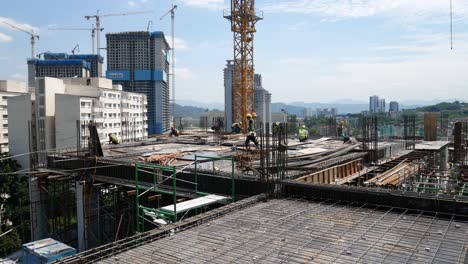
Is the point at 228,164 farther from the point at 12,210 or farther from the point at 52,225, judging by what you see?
the point at 12,210

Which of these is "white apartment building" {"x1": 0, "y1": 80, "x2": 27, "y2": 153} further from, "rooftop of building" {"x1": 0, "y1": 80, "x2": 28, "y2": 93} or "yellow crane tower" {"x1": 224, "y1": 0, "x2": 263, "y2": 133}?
"yellow crane tower" {"x1": 224, "y1": 0, "x2": 263, "y2": 133}

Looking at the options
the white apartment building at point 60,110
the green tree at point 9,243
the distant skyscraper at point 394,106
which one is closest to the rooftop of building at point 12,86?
the white apartment building at point 60,110

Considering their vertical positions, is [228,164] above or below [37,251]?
above

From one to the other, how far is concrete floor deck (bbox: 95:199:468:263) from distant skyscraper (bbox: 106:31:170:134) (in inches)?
4167

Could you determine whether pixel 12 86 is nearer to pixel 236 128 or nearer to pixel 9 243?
pixel 9 243

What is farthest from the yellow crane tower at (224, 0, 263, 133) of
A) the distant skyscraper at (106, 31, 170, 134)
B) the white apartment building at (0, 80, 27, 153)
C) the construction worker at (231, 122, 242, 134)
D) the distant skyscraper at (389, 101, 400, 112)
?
the distant skyscraper at (389, 101, 400, 112)

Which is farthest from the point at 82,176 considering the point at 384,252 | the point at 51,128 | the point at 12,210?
the point at 51,128

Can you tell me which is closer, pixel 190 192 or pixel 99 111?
pixel 190 192

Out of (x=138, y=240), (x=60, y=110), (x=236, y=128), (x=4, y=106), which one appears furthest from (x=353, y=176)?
(x=4, y=106)

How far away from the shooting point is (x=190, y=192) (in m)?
18.3

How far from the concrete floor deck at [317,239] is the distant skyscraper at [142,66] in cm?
10583

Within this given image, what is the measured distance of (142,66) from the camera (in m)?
120

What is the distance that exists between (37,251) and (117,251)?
30.2 ft

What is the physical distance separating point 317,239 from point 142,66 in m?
116
